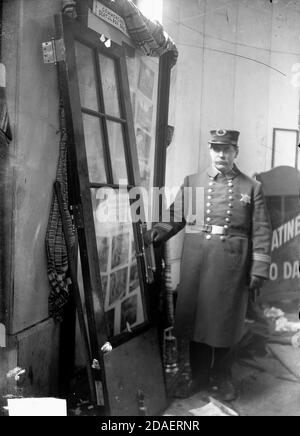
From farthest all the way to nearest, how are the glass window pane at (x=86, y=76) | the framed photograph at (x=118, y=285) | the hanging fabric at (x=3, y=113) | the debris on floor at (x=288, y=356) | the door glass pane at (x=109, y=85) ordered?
1. the debris on floor at (x=288, y=356)
2. the framed photograph at (x=118, y=285)
3. the door glass pane at (x=109, y=85)
4. the glass window pane at (x=86, y=76)
5. the hanging fabric at (x=3, y=113)

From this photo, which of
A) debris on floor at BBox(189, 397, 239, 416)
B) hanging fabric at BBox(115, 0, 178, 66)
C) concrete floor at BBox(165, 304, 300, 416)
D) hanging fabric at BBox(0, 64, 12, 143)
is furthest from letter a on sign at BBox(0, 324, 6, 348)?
hanging fabric at BBox(115, 0, 178, 66)

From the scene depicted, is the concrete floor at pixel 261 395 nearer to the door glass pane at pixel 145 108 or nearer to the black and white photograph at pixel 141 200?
the black and white photograph at pixel 141 200

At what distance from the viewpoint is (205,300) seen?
Answer: 114 inches

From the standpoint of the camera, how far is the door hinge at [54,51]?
218 cm

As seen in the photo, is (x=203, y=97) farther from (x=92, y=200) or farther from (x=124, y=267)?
(x=124, y=267)

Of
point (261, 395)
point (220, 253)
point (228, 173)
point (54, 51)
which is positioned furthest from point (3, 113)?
point (261, 395)

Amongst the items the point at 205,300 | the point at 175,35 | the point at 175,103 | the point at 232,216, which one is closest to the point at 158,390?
the point at 205,300

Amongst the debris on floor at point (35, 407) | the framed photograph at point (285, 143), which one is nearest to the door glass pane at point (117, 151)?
the framed photograph at point (285, 143)

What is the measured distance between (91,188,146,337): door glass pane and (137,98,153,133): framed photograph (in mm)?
523

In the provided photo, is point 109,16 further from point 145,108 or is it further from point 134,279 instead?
point 134,279

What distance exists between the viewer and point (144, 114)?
290cm

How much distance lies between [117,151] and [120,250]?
594 millimetres

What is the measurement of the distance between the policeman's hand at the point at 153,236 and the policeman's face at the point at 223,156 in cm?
57
